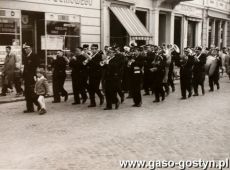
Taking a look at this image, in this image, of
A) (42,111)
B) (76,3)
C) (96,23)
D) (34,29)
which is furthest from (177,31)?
(42,111)

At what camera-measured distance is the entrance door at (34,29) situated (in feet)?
57.9

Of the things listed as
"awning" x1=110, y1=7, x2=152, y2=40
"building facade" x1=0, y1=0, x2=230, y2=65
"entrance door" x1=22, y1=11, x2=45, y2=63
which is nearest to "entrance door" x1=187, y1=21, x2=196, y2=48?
"building facade" x1=0, y1=0, x2=230, y2=65

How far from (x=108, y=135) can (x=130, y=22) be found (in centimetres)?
1422

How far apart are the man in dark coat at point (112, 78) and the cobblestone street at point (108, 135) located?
13.8 inches

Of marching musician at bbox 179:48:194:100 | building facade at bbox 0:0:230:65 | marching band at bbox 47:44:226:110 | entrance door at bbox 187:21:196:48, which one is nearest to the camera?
marching band at bbox 47:44:226:110

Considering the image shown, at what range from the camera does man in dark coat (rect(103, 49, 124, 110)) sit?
472 inches

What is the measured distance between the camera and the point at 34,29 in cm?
1816

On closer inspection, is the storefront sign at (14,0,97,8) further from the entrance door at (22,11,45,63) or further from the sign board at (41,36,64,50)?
the sign board at (41,36,64,50)

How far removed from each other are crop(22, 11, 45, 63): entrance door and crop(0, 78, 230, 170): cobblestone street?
5491mm

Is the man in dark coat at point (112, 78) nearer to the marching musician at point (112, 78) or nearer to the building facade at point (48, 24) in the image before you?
the marching musician at point (112, 78)

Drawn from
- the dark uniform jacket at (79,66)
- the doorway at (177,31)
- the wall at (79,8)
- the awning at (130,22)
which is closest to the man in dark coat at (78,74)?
the dark uniform jacket at (79,66)

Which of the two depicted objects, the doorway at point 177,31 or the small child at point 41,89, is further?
the doorway at point 177,31

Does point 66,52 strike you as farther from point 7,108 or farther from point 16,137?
point 16,137

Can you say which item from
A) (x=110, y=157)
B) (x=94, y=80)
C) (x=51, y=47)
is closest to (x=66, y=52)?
(x=51, y=47)
